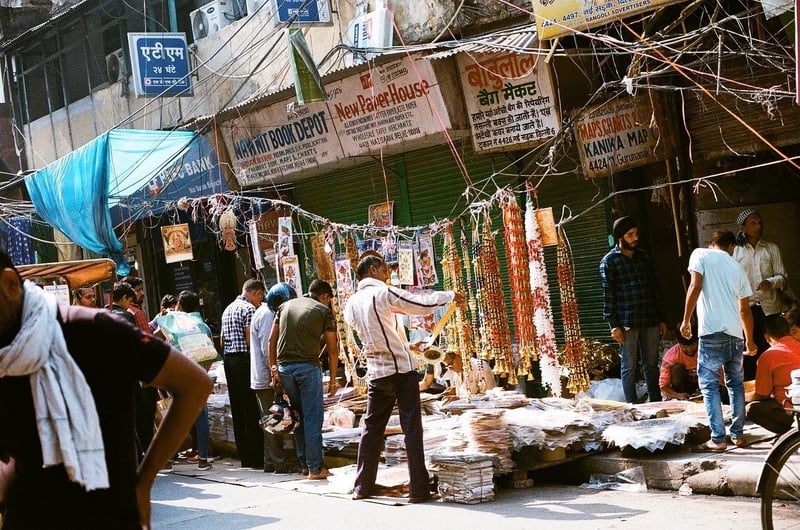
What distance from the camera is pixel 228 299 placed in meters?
18.8

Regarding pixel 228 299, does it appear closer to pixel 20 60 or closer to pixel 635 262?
pixel 20 60

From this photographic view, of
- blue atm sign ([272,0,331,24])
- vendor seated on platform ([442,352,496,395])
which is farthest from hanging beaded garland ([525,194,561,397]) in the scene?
blue atm sign ([272,0,331,24])

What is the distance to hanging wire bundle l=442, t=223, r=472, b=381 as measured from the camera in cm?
1037

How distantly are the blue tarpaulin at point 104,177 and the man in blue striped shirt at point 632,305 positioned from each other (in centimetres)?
669

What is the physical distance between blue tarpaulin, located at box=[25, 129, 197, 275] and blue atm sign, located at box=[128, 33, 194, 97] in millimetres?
846

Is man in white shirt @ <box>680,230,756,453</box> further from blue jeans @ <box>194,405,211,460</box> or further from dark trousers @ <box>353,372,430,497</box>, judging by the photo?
blue jeans @ <box>194,405,211,460</box>

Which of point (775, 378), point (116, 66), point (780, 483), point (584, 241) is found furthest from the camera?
point (116, 66)

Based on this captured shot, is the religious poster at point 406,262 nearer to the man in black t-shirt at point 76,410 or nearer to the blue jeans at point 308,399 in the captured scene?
the blue jeans at point 308,399

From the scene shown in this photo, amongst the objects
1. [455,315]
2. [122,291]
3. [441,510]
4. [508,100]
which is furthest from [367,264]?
[122,291]

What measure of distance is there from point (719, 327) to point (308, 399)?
3825 millimetres

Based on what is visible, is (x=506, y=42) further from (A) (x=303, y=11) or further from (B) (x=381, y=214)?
(B) (x=381, y=214)

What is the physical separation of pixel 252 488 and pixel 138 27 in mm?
11624

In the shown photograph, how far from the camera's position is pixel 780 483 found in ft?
17.9

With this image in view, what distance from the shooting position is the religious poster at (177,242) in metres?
17.3
